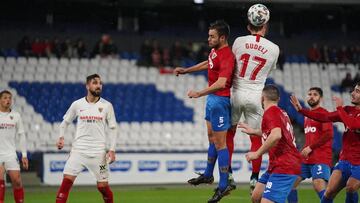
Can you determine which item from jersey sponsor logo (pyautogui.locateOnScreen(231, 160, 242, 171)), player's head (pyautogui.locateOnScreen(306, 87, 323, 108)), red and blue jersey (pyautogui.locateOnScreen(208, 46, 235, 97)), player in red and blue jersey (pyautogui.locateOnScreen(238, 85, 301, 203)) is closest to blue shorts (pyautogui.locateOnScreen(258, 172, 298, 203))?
player in red and blue jersey (pyautogui.locateOnScreen(238, 85, 301, 203))

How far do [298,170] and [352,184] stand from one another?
2.30 meters

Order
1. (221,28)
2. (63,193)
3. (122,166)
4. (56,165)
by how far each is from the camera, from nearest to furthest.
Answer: (221,28) < (63,193) < (56,165) < (122,166)

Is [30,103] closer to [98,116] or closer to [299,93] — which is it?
[299,93]

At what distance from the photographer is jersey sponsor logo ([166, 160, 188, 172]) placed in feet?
77.4

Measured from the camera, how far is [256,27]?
1071 centimetres

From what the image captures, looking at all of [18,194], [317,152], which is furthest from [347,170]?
[18,194]

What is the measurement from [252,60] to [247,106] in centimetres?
70

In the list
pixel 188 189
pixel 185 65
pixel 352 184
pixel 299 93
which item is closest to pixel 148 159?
pixel 188 189

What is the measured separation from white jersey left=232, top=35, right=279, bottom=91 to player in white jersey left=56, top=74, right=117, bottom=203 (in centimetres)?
277

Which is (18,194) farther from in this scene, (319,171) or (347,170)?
(347,170)

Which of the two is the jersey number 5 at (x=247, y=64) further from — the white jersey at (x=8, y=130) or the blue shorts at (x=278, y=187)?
the white jersey at (x=8, y=130)

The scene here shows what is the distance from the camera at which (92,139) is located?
1249 cm

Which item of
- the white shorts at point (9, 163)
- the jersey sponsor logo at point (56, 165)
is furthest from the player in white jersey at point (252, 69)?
the jersey sponsor logo at point (56, 165)

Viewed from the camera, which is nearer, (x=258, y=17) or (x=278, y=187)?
(x=278, y=187)
